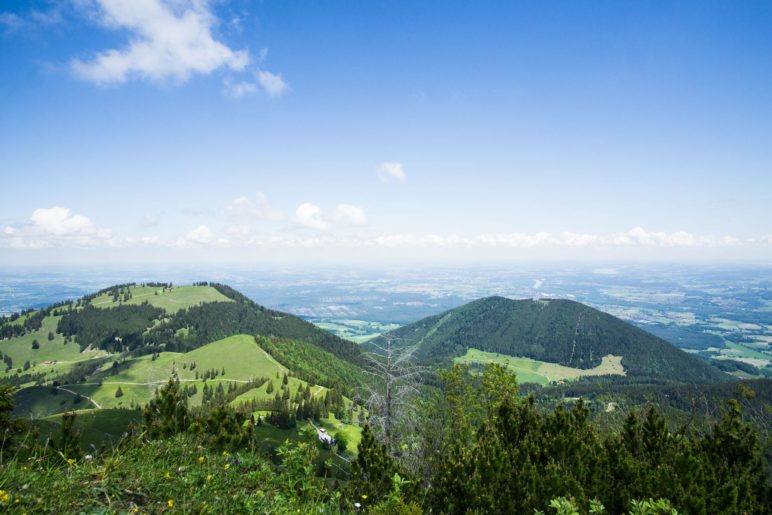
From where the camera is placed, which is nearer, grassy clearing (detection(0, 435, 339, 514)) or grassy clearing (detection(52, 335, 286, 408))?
grassy clearing (detection(0, 435, 339, 514))

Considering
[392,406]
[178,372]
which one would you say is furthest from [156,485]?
[178,372]

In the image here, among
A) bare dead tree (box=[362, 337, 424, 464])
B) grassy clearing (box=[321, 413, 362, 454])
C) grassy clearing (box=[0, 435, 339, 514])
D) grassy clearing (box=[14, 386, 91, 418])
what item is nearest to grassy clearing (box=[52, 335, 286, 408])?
grassy clearing (box=[14, 386, 91, 418])

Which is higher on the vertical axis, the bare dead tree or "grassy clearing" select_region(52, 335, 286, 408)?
the bare dead tree

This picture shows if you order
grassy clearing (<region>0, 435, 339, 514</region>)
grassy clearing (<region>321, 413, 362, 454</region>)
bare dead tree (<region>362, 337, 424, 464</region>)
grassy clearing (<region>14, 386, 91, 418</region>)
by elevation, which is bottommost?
grassy clearing (<region>14, 386, 91, 418</region>)

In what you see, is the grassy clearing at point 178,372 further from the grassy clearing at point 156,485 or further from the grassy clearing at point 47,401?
the grassy clearing at point 156,485

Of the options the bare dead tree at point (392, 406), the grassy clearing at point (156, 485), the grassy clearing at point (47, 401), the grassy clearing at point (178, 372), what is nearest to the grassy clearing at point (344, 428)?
the grassy clearing at point (178, 372)

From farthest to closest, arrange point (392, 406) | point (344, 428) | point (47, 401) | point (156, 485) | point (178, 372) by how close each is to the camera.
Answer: point (178, 372), point (47, 401), point (344, 428), point (392, 406), point (156, 485)

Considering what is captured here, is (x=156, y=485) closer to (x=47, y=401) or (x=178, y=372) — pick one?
(x=178, y=372)

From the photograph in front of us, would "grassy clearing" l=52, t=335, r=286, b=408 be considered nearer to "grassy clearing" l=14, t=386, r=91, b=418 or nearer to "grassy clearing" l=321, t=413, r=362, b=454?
"grassy clearing" l=14, t=386, r=91, b=418

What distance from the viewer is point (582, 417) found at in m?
15.5

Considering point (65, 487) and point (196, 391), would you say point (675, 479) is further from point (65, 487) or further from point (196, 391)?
point (196, 391)

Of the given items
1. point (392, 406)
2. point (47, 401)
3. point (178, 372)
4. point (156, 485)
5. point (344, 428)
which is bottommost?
point (47, 401)

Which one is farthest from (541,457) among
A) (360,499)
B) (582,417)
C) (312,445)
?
(312,445)

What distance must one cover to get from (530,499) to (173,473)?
8422 mm
